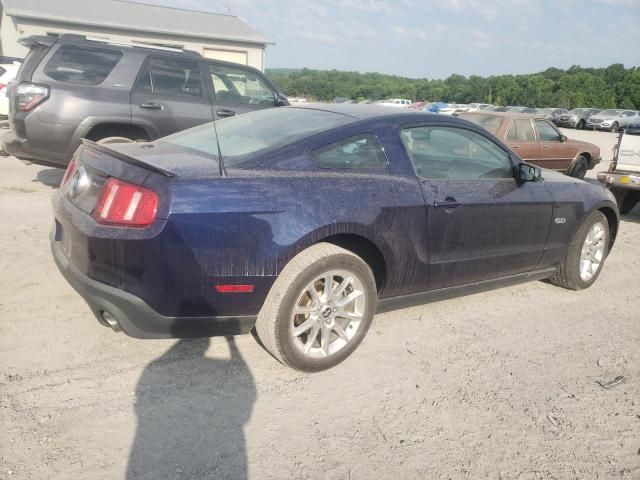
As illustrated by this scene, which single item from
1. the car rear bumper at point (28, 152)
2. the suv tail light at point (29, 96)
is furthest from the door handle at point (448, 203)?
the suv tail light at point (29, 96)

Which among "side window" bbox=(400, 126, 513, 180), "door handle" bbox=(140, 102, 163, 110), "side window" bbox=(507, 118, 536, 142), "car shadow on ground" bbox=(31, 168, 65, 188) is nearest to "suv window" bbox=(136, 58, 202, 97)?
"door handle" bbox=(140, 102, 163, 110)

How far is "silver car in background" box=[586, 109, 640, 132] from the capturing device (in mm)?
35750

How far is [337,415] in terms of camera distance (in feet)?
9.07

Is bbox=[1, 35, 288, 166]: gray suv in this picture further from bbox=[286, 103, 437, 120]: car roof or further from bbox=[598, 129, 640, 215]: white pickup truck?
bbox=[598, 129, 640, 215]: white pickup truck

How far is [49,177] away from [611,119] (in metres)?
37.2

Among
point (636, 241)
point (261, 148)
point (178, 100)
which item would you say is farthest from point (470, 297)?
point (178, 100)

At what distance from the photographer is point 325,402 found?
287 centimetres

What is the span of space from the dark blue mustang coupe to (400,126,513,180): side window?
1 cm

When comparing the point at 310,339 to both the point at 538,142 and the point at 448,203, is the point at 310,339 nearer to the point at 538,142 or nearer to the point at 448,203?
the point at 448,203

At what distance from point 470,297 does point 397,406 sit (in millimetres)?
1899

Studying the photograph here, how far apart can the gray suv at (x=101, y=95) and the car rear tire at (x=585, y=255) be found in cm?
377

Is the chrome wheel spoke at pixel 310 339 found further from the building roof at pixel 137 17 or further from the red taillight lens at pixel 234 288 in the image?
the building roof at pixel 137 17

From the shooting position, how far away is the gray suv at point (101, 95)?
6035mm

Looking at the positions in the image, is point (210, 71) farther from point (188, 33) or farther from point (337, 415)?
point (188, 33)
